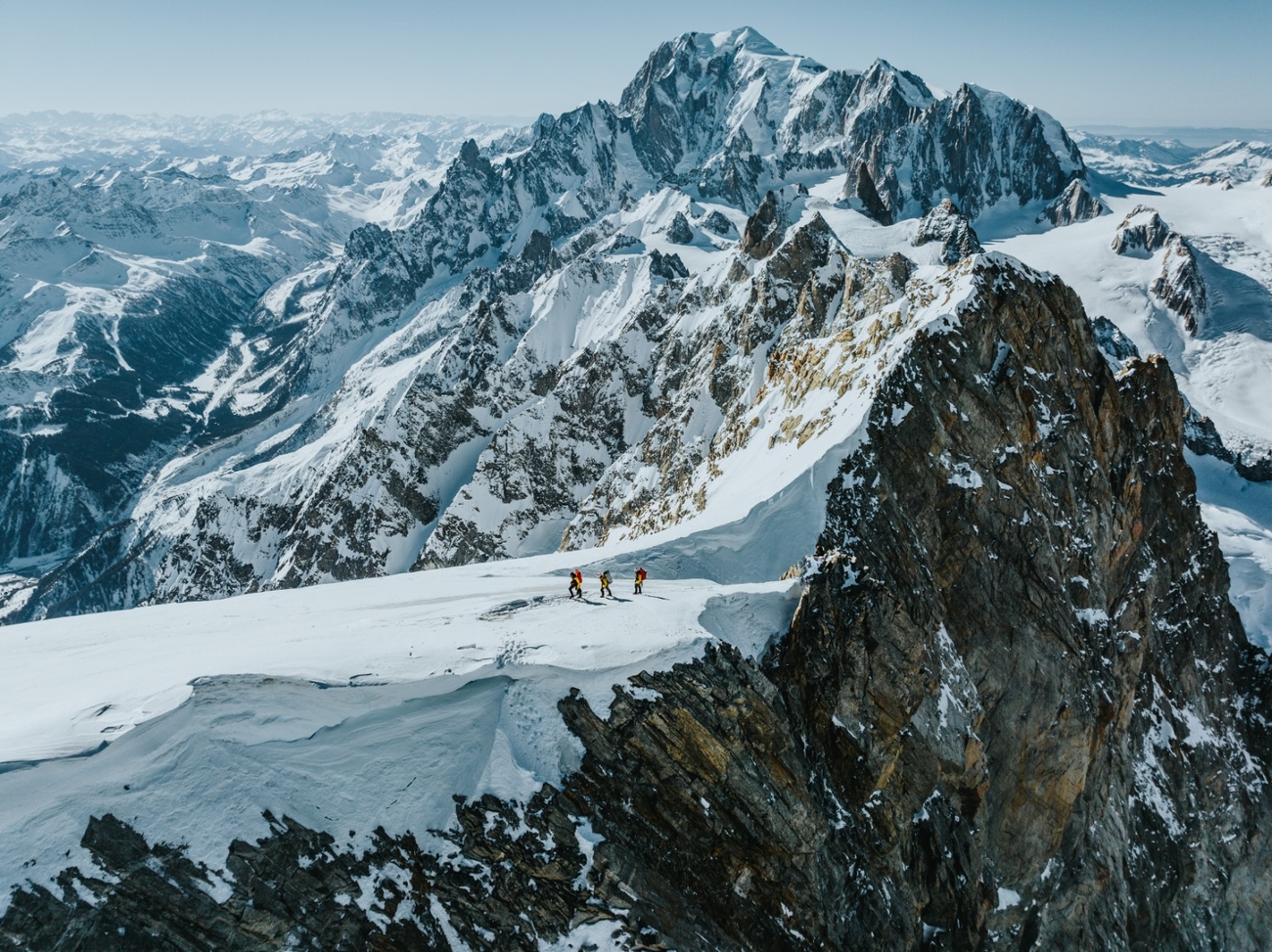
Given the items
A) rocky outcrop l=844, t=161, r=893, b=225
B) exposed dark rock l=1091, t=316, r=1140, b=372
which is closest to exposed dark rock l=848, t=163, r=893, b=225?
rocky outcrop l=844, t=161, r=893, b=225

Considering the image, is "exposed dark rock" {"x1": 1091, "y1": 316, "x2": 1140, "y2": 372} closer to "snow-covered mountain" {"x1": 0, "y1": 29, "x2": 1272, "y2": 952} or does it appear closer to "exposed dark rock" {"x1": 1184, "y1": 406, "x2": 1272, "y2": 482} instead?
"exposed dark rock" {"x1": 1184, "y1": 406, "x2": 1272, "y2": 482}

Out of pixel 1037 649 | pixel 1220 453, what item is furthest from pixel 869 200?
pixel 1037 649

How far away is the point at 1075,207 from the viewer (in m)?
193

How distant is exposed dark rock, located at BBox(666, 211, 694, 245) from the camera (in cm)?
15600

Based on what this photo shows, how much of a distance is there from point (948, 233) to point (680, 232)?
80.0 metres

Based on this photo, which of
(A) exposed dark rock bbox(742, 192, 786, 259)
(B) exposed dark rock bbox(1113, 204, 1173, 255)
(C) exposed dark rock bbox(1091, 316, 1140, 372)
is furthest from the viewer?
(B) exposed dark rock bbox(1113, 204, 1173, 255)

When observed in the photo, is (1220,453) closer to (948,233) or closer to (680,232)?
(948,233)

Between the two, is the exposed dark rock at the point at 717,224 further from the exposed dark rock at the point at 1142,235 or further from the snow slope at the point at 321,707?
the snow slope at the point at 321,707

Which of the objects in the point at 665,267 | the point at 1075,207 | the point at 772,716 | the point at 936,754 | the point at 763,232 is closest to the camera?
the point at 772,716

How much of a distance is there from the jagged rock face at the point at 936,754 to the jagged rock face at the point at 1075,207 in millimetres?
190060

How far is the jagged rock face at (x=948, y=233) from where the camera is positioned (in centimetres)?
8388

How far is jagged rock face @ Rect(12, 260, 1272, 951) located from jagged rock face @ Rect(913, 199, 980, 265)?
52.1 meters

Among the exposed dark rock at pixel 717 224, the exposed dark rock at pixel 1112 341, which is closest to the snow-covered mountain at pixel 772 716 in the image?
the exposed dark rock at pixel 1112 341

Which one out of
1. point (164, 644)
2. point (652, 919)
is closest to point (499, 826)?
point (652, 919)
